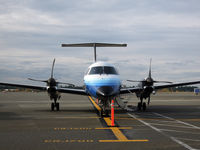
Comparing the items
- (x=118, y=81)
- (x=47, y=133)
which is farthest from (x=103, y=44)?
A: (x=47, y=133)

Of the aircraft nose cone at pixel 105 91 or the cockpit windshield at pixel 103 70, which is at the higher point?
the cockpit windshield at pixel 103 70

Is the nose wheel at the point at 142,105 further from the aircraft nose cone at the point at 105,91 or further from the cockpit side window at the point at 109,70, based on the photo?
the aircraft nose cone at the point at 105,91

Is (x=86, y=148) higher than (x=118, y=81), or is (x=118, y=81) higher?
(x=118, y=81)

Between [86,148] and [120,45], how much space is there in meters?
17.8

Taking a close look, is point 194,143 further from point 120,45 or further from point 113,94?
point 120,45

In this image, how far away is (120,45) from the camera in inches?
929

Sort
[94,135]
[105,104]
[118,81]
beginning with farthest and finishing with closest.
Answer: [118,81]
[105,104]
[94,135]

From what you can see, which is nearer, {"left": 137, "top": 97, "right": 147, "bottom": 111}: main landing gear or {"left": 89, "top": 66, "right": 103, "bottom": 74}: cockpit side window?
{"left": 89, "top": 66, "right": 103, "bottom": 74}: cockpit side window

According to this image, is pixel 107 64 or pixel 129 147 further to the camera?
pixel 107 64

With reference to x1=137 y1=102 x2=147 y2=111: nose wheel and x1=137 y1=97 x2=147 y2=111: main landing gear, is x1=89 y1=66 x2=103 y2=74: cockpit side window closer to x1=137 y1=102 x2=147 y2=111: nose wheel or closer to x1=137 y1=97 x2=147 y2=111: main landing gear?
x1=137 y1=97 x2=147 y2=111: main landing gear

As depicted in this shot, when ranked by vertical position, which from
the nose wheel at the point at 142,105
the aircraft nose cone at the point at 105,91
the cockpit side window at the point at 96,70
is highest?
the cockpit side window at the point at 96,70

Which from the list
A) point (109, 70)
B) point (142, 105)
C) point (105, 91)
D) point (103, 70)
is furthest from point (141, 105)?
point (105, 91)

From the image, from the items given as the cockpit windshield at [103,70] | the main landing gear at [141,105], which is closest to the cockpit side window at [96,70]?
the cockpit windshield at [103,70]

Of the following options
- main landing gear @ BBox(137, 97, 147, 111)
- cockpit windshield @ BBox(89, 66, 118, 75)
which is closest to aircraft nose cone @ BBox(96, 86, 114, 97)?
cockpit windshield @ BBox(89, 66, 118, 75)
